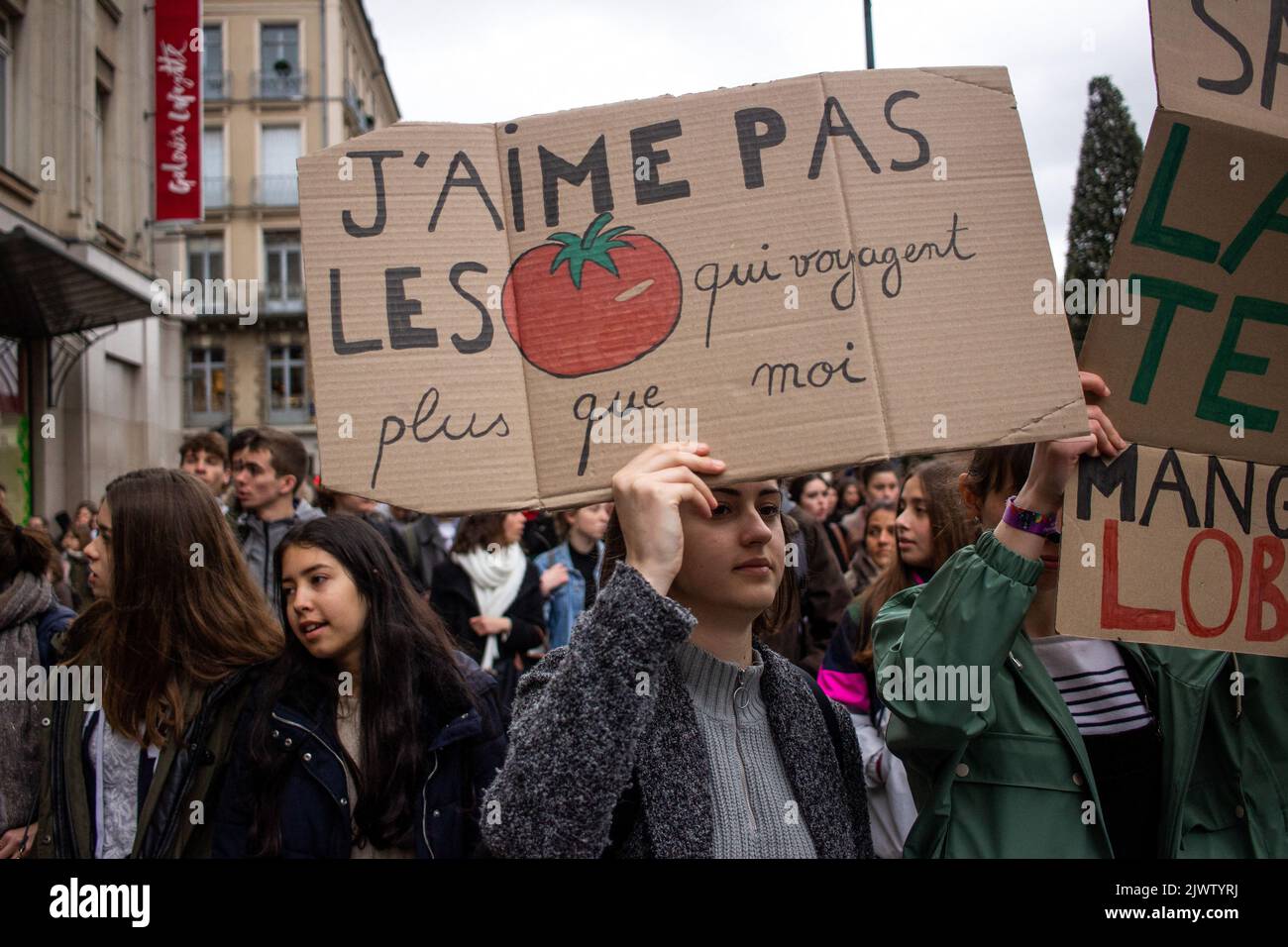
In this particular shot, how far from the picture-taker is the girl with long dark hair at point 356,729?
7.86 feet

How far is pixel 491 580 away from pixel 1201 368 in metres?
4.56

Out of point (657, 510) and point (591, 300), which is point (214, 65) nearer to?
point (591, 300)

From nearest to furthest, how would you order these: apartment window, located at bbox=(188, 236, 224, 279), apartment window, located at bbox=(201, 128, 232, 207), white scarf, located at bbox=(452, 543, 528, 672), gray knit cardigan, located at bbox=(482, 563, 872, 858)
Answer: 1. gray knit cardigan, located at bbox=(482, 563, 872, 858)
2. white scarf, located at bbox=(452, 543, 528, 672)
3. apartment window, located at bbox=(201, 128, 232, 207)
4. apartment window, located at bbox=(188, 236, 224, 279)

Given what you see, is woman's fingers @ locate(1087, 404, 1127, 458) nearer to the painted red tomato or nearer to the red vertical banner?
the painted red tomato

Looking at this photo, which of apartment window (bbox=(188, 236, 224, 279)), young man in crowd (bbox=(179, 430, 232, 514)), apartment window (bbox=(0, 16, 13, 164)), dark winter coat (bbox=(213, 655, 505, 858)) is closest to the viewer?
dark winter coat (bbox=(213, 655, 505, 858))

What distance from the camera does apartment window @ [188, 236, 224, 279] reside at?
37906 millimetres

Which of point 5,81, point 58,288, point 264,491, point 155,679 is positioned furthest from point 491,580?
point 5,81

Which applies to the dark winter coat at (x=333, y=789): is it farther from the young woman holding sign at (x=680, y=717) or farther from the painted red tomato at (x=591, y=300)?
the painted red tomato at (x=591, y=300)

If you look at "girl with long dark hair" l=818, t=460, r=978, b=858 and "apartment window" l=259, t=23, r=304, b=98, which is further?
"apartment window" l=259, t=23, r=304, b=98

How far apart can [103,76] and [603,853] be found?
13435 millimetres

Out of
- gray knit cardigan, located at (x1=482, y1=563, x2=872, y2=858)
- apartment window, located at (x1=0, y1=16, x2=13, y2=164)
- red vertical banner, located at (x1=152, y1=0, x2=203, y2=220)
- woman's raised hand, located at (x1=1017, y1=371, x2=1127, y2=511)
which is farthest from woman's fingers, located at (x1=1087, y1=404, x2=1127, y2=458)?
red vertical banner, located at (x1=152, y1=0, x2=203, y2=220)

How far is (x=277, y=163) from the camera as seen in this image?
120ft

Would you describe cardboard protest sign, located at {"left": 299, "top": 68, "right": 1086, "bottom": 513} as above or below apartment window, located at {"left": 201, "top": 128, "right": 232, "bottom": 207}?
below

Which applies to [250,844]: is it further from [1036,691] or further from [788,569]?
[1036,691]
